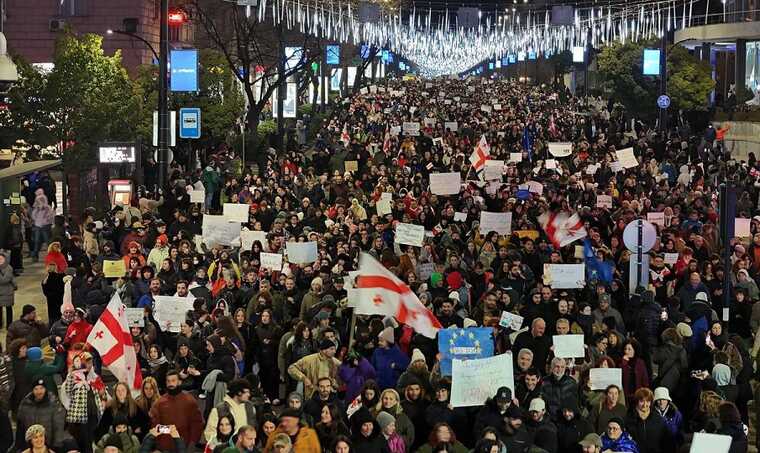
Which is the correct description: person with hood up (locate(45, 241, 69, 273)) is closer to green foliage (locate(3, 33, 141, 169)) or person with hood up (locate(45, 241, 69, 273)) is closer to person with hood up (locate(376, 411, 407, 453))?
person with hood up (locate(376, 411, 407, 453))

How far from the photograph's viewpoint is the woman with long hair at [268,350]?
16.3 meters

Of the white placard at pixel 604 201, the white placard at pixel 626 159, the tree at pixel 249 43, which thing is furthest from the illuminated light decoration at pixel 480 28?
the white placard at pixel 604 201

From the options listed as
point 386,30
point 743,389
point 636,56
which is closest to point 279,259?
point 743,389

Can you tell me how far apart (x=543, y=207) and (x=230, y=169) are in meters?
20.0

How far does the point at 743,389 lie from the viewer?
14.9 meters

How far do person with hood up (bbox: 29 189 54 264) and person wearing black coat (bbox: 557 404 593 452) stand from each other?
1804 cm

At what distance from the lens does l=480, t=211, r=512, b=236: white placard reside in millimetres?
23312

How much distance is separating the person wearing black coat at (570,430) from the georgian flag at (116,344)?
403 centimetres

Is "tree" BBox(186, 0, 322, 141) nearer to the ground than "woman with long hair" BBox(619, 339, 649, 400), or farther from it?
farther from it

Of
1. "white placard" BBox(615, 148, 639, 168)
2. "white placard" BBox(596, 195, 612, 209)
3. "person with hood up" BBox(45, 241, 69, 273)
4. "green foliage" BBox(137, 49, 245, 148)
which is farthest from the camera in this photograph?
"green foliage" BBox(137, 49, 245, 148)

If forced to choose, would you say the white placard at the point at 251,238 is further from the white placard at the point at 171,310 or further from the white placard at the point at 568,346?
the white placard at the point at 568,346

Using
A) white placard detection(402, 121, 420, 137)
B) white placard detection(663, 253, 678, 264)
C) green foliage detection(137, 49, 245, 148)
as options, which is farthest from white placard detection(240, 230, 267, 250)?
white placard detection(402, 121, 420, 137)

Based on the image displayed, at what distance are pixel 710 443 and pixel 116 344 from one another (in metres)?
5.85

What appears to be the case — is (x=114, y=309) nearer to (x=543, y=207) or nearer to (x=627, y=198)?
(x=543, y=207)
